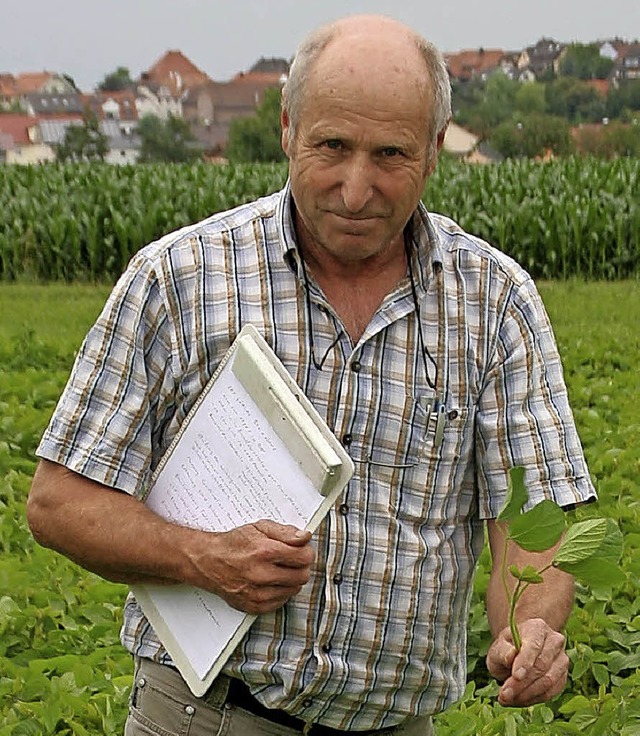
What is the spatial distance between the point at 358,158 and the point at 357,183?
38mm

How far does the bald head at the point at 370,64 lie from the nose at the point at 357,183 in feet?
0.29

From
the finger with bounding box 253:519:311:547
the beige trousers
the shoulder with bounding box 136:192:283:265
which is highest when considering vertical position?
the shoulder with bounding box 136:192:283:265

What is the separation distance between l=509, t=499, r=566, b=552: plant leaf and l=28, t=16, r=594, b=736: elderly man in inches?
7.5

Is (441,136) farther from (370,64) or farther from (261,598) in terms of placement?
(261,598)

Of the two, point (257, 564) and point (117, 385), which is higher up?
point (117, 385)

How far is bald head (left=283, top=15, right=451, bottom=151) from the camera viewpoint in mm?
1876

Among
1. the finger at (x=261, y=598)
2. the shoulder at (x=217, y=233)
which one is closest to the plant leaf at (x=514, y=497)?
the finger at (x=261, y=598)

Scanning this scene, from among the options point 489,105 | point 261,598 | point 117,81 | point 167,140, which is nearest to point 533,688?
point 261,598

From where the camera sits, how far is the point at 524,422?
2031 mm

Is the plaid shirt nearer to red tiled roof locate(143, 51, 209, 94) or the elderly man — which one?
the elderly man

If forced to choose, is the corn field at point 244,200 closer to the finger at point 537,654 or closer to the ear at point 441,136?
the ear at point 441,136

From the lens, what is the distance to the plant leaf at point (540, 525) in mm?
1763

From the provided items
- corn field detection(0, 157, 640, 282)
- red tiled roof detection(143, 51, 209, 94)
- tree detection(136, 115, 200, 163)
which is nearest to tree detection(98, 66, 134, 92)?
red tiled roof detection(143, 51, 209, 94)

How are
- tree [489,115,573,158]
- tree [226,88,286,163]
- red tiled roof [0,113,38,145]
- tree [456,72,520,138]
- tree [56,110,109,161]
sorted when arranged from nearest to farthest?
tree [489,115,573,158] → tree [456,72,520,138] → tree [226,88,286,163] → tree [56,110,109,161] → red tiled roof [0,113,38,145]
